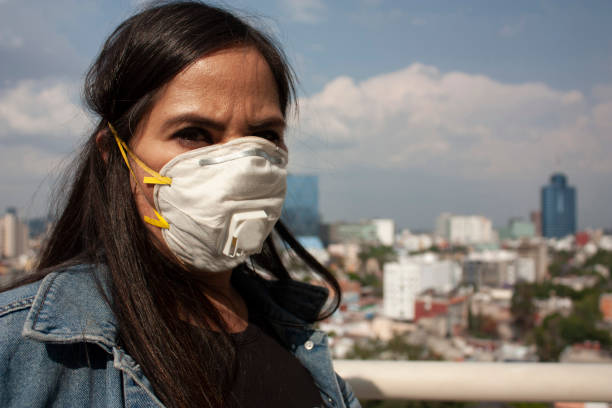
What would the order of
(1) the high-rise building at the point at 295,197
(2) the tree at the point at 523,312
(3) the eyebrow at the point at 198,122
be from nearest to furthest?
(3) the eyebrow at the point at 198,122 → (1) the high-rise building at the point at 295,197 → (2) the tree at the point at 523,312

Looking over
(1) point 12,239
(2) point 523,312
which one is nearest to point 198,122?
(2) point 523,312

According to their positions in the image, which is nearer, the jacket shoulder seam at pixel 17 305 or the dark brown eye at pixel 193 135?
the jacket shoulder seam at pixel 17 305

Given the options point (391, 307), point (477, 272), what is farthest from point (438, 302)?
point (477, 272)

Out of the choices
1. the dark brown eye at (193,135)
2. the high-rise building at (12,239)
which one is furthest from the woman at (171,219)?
the high-rise building at (12,239)

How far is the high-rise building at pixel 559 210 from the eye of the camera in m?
60.2

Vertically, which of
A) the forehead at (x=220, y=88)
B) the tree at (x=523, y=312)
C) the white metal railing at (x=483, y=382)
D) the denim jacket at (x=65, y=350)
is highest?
the forehead at (x=220, y=88)

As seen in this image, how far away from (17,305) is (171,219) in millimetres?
211

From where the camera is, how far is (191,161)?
63cm

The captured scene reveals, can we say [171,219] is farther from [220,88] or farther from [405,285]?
[405,285]

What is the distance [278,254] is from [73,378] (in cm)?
50

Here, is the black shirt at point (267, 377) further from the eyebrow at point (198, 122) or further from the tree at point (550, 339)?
the tree at point (550, 339)

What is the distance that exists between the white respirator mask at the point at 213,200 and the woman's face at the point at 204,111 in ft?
0.05

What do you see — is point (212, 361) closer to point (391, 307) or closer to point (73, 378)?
point (73, 378)

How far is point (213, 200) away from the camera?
2.09 ft
